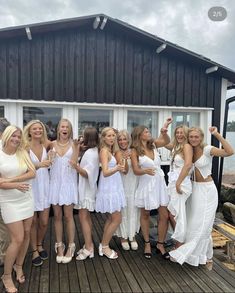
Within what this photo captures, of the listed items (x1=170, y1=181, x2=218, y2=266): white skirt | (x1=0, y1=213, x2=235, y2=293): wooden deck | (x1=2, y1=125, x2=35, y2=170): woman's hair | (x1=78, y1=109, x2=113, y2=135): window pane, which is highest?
(x1=78, y1=109, x2=113, y2=135): window pane

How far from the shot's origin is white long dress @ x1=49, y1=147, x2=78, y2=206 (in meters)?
2.73

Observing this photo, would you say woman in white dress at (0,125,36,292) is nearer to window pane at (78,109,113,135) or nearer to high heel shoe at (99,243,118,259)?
high heel shoe at (99,243,118,259)

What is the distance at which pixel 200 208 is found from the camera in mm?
2822

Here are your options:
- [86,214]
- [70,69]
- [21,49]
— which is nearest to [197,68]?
[70,69]

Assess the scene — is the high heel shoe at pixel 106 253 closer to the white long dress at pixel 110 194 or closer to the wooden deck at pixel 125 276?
the wooden deck at pixel 125 276

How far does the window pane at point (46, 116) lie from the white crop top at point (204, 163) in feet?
8.86

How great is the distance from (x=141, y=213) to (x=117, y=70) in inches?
112

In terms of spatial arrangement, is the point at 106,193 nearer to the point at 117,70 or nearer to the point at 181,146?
the point at 181,146

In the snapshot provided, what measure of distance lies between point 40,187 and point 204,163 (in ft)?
5.79

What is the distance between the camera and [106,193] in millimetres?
2846

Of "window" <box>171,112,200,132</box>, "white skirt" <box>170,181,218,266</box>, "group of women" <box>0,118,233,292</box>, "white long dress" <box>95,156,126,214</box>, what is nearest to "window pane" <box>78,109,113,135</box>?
"window" <box>171,112,200,132</box>

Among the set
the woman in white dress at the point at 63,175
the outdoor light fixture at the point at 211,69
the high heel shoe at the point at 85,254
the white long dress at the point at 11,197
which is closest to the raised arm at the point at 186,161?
the woman in white dress at the point at 63,175

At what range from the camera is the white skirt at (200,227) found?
2783 mm

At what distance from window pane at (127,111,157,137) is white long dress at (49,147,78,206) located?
2.39 m
